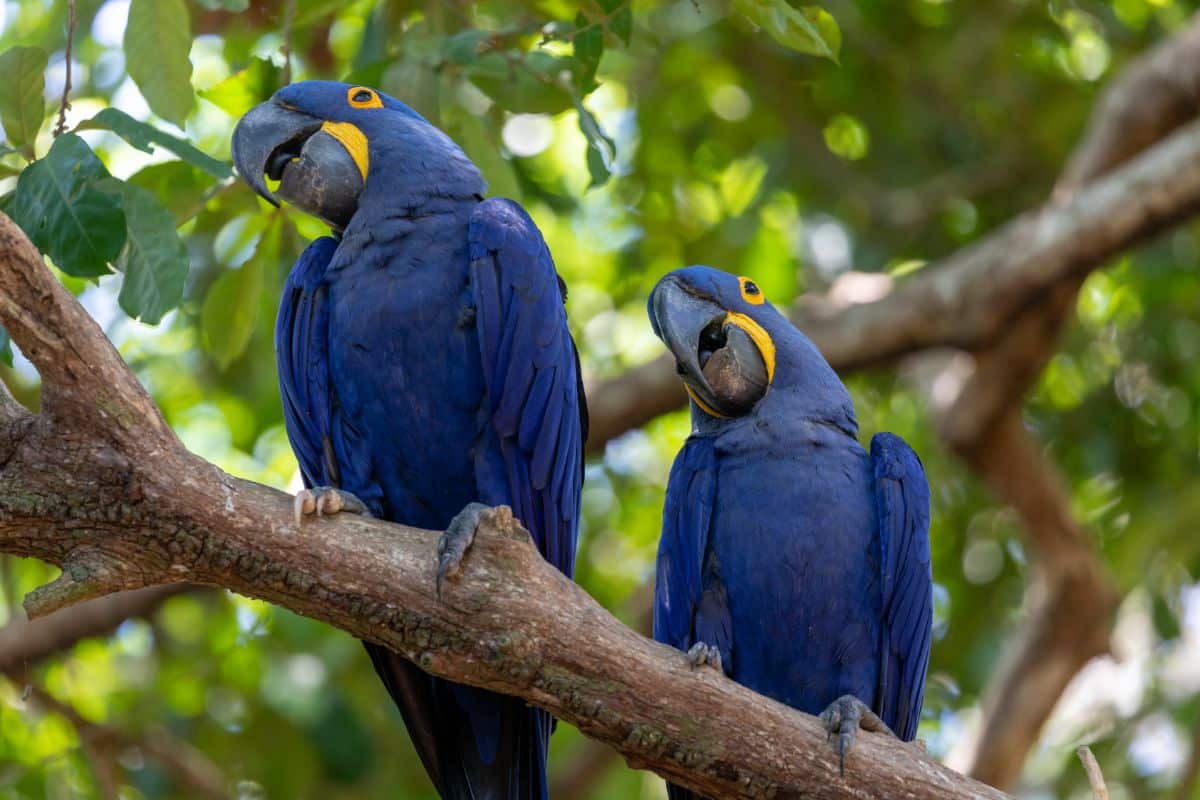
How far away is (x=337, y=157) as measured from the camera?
3.37m

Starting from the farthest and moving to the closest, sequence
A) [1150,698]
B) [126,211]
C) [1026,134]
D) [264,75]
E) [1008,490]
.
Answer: [1026,134]
[1150,698]
[1008,490]
[264,75]
[126,211]

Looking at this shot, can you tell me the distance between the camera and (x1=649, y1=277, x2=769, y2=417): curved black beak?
3482 millimetres

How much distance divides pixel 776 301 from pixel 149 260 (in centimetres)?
383

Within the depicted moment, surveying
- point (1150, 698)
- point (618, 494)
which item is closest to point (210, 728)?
point (618, 494)

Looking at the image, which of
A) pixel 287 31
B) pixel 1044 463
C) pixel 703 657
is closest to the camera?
pixel 703 657

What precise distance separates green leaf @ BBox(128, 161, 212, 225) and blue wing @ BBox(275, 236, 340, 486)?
0.33 m

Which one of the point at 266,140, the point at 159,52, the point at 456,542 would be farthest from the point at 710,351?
the point at 159,52

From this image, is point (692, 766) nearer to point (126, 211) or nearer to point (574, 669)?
point (574, 669)

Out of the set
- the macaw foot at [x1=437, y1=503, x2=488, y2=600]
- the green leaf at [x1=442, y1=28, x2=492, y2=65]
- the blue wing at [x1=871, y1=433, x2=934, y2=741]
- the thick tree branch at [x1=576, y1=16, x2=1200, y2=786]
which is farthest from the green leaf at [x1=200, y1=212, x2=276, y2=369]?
the thick tree branch at [x1=576, y1=16, x2=1200, y2=786]

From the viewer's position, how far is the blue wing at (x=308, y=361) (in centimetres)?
337

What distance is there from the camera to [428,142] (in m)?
3.43

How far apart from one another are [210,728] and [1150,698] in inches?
164

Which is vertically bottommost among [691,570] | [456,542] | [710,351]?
[691,570]

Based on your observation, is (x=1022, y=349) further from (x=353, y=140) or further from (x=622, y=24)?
(x=353, y=140)
